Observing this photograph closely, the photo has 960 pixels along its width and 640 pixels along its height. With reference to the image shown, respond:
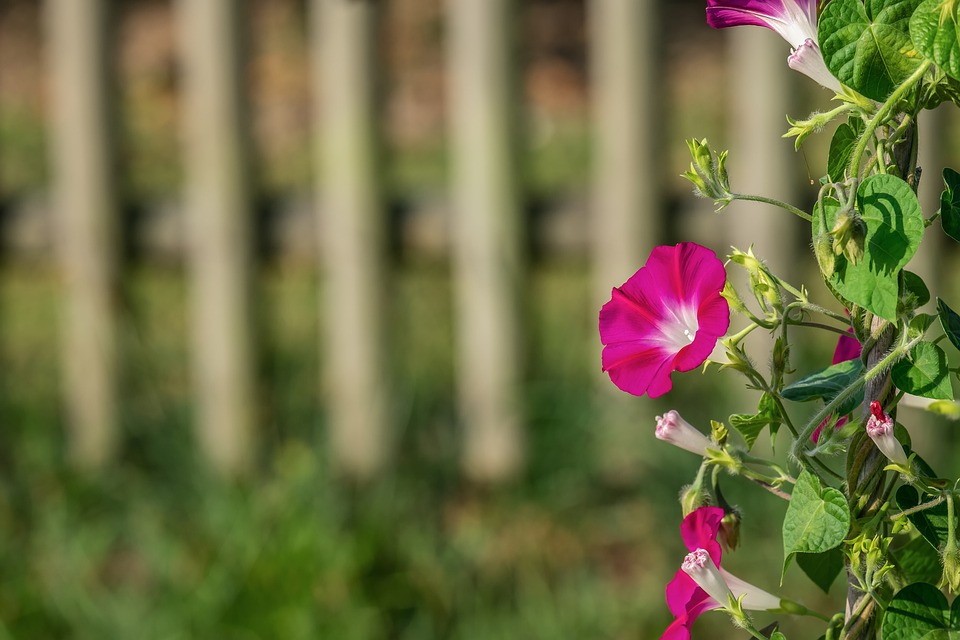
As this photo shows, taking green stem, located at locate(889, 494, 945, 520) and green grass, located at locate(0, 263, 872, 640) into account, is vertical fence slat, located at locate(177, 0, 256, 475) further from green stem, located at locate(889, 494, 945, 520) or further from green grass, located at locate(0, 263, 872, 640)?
green stem, located at locate(889, 494, 945, 520)

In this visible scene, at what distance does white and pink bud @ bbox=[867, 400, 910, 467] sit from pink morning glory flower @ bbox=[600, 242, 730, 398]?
7cm

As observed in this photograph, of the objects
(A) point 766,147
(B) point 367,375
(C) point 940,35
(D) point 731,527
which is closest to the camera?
(C) point 940,35

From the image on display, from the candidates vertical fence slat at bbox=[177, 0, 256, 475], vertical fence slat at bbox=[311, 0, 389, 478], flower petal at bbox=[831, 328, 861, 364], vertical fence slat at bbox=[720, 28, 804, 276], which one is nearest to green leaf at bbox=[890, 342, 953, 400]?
flower petal at bbox=[831, 328, 861, 364]

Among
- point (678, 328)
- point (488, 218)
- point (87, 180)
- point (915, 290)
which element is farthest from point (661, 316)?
point (87, 180)

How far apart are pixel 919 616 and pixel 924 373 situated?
10cm

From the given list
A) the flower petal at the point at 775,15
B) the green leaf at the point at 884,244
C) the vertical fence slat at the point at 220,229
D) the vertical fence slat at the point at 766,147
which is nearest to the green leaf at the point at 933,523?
the green leaf at the point at 884,244

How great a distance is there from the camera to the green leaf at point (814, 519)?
1.51 feet

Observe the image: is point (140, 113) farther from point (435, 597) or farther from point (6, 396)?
point (435, 597)

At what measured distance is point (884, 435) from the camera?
1.49ft

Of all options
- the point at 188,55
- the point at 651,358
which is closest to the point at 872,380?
the point at 651,358

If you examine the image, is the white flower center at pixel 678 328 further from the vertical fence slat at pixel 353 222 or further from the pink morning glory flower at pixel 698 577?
the vertical fence slat at pixel 353 222

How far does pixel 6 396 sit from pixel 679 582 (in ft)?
8.31

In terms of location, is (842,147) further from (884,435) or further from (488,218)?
(488,218)

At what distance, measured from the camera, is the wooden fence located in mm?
2246
